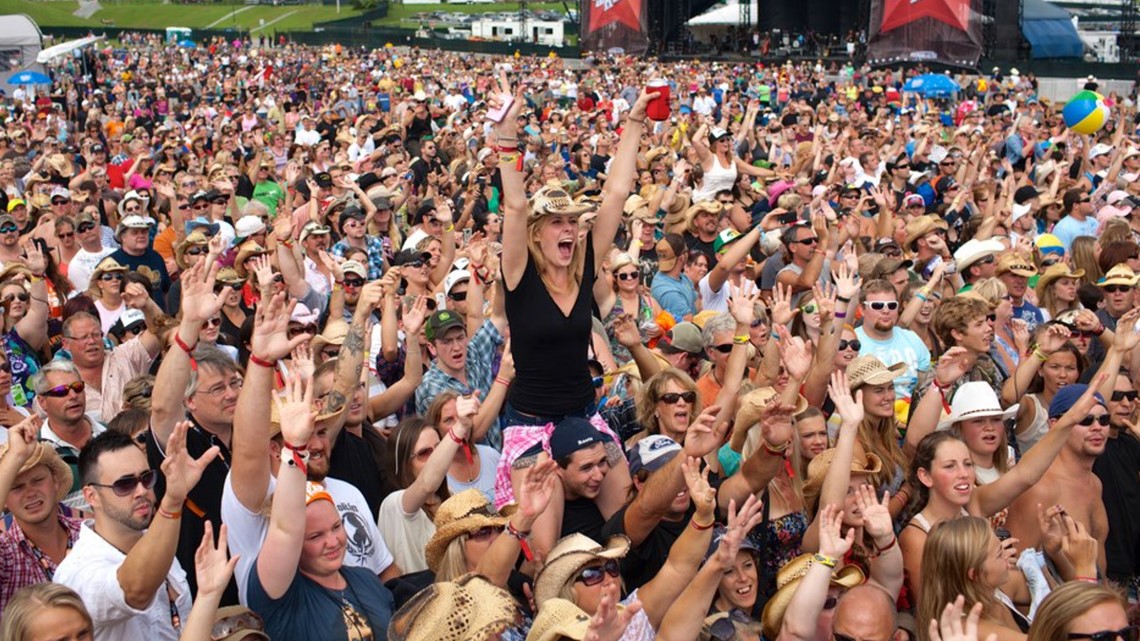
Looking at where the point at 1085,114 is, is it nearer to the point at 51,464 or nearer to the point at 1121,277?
the point at 1121,277

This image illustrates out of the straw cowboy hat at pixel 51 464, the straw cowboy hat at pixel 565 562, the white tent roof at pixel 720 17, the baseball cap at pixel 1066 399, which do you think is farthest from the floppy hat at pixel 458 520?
the white tent roof at pixel 720 17

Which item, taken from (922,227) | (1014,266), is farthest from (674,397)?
(922,227)

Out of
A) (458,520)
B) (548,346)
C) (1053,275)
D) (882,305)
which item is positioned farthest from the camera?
(1053,275)

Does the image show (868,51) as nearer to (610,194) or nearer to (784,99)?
(784,99)

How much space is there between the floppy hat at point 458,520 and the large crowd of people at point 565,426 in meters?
0.01

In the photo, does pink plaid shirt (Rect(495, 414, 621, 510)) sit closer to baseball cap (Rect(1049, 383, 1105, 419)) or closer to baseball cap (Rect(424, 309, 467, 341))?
baseball cap (Rect(424, 309, 467, 341))

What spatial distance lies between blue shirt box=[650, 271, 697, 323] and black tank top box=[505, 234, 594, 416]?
337cm

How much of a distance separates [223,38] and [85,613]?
64550mm

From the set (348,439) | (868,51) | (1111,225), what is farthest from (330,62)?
(348,439)

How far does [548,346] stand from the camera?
4.76 metres

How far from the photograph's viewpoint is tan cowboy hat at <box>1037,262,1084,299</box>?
8.10 metres

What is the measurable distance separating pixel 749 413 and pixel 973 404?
38.6 inches

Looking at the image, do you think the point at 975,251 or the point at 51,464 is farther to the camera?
the point at 975,251

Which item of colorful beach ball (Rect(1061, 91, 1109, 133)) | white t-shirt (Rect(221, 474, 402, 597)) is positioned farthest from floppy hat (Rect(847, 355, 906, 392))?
colorful beach ball (Rect(1061, 91, 1109, 133))
